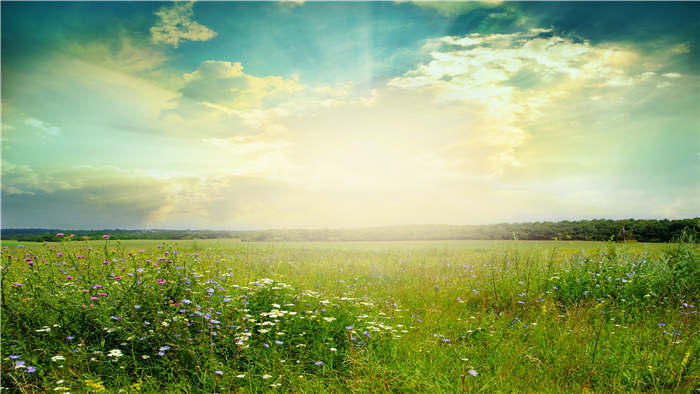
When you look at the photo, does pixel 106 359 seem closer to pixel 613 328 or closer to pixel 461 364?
pixel 461 364

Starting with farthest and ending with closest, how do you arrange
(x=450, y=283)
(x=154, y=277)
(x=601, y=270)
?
(x=450, y=283) < (x=601, y=270) < (x=154, y=277)

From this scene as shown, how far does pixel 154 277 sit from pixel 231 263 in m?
4.74

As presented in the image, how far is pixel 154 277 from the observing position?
15.7ft

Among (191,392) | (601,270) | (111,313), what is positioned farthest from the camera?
(601,270)

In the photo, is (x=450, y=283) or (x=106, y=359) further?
(x=450, y=283)

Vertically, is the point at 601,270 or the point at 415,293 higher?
the point at 601,270

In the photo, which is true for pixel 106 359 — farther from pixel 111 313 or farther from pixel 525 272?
pixel 525 272

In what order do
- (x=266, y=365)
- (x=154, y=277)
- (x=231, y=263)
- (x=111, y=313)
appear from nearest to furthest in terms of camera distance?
1. (x=266, y=365)
2. (x=111, y=313)
3. (x=154, y=277)
4. (x=231, y=263)

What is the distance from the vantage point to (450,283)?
8.56 metres

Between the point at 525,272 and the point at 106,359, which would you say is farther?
the point at 525,272

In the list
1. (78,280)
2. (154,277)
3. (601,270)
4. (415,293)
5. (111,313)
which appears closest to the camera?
(111,313)

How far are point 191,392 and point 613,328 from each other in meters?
6.29

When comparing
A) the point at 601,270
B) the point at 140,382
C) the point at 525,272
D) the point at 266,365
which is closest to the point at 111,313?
the point at 140,382

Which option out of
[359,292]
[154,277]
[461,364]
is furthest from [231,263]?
[461,364]
